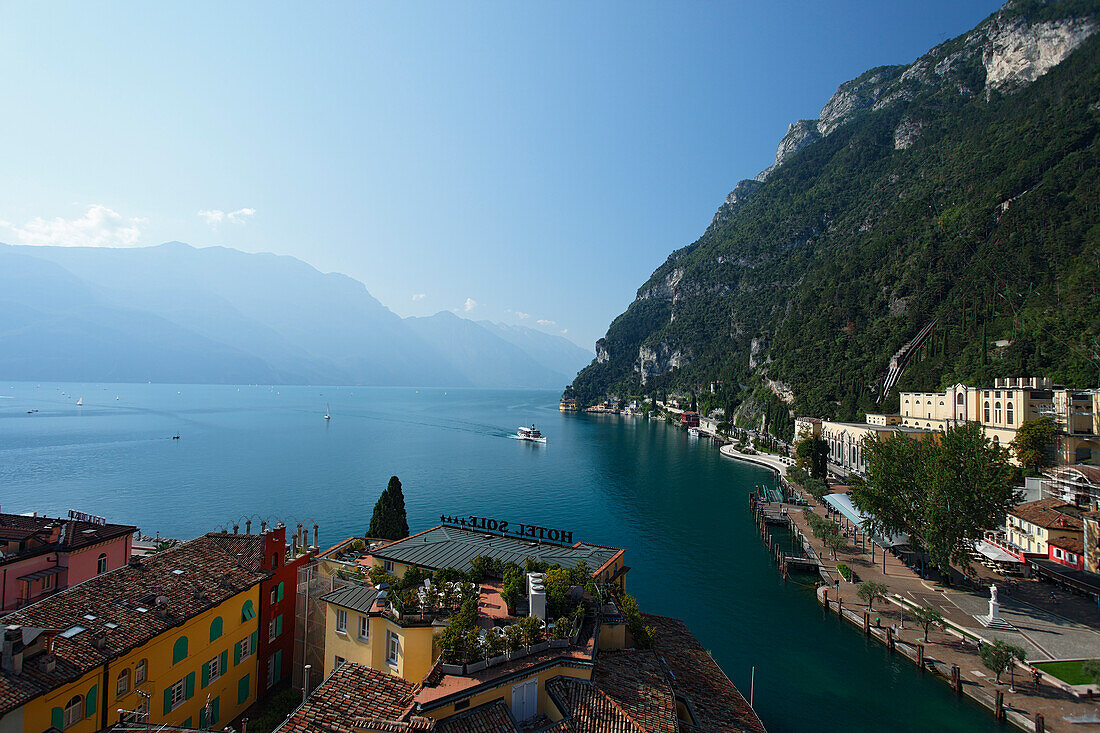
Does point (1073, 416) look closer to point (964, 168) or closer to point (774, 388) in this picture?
point (774, 388)

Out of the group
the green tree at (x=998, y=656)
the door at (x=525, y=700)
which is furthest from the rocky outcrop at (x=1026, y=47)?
the door at (x=525, y=700)

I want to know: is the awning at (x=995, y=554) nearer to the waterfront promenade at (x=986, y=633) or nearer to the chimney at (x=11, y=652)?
the waterfront promenade at (x=986, y=633)

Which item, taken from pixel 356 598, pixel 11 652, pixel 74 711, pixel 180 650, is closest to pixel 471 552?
pixel 356 598

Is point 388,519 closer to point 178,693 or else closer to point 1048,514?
point 178,693

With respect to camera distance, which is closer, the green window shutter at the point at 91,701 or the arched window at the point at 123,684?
the green window shutter at the point at 91,701

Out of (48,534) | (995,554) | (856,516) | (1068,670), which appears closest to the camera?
(48,534)

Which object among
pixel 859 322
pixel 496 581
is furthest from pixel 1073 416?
pixel 859 322
